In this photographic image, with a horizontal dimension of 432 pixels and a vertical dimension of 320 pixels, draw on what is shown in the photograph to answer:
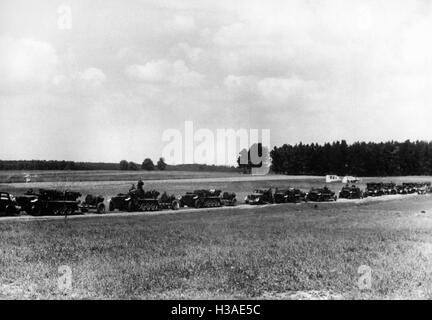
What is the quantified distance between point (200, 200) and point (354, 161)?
71.7m

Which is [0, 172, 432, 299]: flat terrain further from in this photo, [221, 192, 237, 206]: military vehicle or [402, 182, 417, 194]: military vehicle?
[402, 182, 417, 194]: military vehicle

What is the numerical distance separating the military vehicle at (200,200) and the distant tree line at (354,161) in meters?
62.6

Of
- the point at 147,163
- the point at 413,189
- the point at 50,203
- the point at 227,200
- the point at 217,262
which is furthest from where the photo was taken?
the point at 413,189

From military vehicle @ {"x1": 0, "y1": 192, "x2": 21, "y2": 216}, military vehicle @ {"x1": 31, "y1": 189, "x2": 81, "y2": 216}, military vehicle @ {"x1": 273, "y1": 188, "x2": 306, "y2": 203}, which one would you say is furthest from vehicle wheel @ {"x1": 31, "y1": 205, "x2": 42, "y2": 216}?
military vehicle @ {"x1": 273, "y1": 188, "x2": 306, "y2": 203}

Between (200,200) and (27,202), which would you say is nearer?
(27,202)

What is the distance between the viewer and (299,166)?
318 feet

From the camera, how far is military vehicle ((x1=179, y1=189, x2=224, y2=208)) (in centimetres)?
3403

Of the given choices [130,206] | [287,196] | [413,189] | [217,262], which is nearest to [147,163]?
[287,196]

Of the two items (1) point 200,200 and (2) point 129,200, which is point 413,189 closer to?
(1) point 200,200

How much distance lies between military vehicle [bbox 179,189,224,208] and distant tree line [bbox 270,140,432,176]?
2463 inches

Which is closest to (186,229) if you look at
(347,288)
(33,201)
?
(347,288)

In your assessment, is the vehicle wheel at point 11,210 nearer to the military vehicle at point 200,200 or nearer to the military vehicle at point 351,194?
the military vehicle at point 200,200

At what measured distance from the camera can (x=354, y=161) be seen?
98.1 m
